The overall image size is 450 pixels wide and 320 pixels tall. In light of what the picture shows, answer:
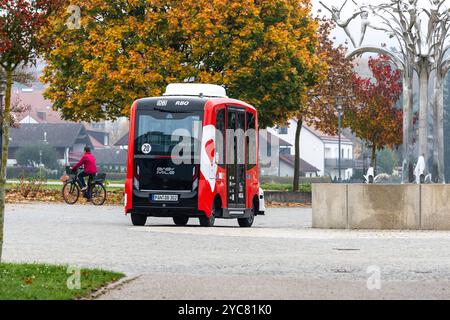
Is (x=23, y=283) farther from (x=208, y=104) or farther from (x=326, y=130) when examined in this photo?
(x=326, y=130)

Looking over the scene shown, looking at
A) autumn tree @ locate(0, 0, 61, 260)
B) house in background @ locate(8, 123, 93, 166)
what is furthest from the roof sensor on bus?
house in background @ locate(8, 123, 93, 166)

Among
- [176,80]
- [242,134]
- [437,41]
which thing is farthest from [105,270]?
[176,80]

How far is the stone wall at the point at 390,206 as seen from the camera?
26484 mm

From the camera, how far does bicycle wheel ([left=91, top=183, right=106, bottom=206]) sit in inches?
1603

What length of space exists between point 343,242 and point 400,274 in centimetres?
689

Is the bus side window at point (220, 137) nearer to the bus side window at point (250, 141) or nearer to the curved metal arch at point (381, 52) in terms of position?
the bus side window at point (250, 141)

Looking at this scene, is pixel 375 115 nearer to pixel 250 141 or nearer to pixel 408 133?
pixel 408 133

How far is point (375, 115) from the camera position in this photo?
78875 millimetres

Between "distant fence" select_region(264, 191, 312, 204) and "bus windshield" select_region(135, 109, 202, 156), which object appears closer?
"bus windshield" select_region(135, 109, 202, 156)

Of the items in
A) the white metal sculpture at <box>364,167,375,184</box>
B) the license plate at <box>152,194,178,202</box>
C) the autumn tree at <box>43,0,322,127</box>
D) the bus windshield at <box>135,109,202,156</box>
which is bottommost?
the license plate at <box>152,194,178,202</box>

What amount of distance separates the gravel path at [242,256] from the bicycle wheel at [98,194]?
10205 millimetres

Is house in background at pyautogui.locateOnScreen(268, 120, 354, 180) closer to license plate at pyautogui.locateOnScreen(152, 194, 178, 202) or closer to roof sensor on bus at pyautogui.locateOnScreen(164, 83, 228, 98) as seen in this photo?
roof sensor on bus at pyautogui.locateOnScreen(164, 83, 228, 98)

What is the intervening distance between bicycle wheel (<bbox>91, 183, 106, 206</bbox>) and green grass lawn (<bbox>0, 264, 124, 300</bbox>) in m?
25.1

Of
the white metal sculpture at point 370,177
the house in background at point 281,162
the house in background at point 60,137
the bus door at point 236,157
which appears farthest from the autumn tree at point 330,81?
the house in background at point 60,137
